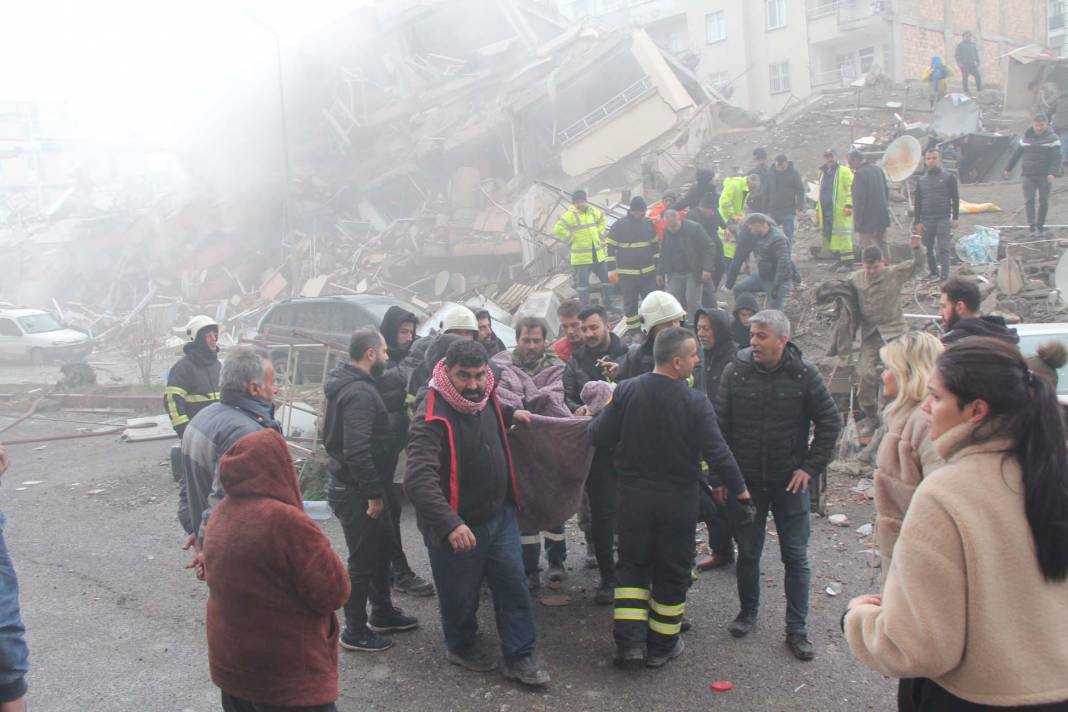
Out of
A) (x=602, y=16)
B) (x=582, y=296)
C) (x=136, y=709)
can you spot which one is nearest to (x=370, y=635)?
(x=136, y=709)

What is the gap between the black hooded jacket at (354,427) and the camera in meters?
4.41

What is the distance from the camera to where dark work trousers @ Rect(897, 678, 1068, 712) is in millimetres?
1766

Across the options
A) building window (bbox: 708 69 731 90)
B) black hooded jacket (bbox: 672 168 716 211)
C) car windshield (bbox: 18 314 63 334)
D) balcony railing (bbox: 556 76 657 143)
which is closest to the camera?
black hooded jacket (bbox: 672 168 716 211)

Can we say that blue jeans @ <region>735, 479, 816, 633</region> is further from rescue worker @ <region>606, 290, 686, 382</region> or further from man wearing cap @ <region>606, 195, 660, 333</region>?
man wearing cap @ <region>606, 195, 660, 333</region>

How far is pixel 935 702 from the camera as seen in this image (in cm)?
195

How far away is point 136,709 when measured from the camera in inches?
160

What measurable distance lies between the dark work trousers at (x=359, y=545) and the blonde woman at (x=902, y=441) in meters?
2.66

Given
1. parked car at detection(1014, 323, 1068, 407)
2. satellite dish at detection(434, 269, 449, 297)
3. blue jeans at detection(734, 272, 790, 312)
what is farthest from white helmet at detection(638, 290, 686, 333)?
satellite dish at detection(434, 269, 449, 297)

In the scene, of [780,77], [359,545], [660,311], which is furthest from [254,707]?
[780,77]

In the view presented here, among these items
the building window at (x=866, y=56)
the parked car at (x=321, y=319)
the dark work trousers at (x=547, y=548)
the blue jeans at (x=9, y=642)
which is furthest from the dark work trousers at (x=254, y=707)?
the building window at (x=866, y=56)

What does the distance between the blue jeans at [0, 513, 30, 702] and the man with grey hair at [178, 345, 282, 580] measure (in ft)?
2.46

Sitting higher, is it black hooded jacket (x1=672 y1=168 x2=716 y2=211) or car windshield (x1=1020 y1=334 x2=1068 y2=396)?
black hooded jacket (x1=672 y1=168 x2=716 y2=211)

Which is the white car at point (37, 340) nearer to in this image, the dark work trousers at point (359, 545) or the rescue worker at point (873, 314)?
the dark work trousers at point (359, 545)

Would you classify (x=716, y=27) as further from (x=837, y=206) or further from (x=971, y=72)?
(x=837, y=206)
